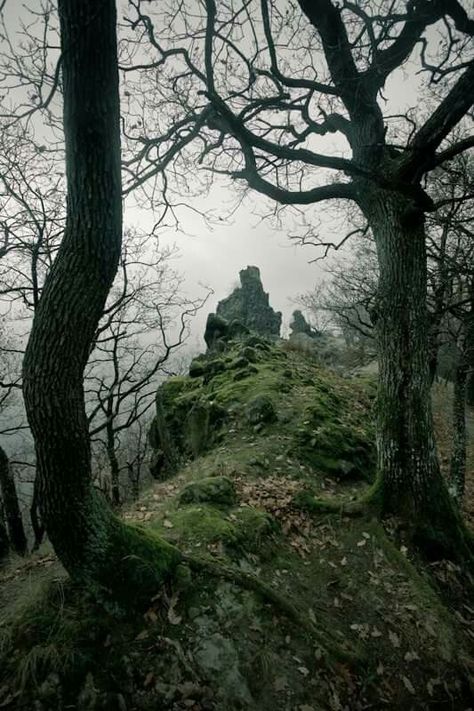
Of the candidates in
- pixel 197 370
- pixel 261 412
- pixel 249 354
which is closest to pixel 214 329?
pixel 197 370

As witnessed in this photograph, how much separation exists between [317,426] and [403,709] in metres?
5.12

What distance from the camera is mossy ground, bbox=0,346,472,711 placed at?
261 centimetres

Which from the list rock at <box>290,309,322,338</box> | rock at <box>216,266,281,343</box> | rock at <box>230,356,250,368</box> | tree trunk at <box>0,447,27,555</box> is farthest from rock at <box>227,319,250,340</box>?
rock at <box>290,309,322,338</box>

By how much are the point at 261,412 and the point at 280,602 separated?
509 centimetres

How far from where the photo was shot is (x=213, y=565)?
11.8ft

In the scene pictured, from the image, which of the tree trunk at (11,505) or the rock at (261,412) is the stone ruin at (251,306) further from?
the tree trunk at (11,505)

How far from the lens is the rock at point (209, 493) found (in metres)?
5.15

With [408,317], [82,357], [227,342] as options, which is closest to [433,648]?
[408,317]

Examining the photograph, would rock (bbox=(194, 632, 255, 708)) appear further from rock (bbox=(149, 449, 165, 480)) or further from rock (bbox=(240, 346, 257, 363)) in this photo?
rock (bbox=(240, 346, 257, 363))

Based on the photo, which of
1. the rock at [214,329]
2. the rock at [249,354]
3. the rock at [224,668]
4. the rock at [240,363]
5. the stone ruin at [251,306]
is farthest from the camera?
the stone ruin at [251,306]

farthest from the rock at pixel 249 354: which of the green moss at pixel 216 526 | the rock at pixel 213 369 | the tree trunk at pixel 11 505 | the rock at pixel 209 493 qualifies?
the green moss at pixel 216 526

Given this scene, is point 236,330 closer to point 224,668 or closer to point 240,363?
→ point 240,363

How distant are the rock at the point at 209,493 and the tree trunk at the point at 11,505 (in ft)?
17.7

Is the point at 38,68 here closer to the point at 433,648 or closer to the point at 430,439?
the point at 430,439
